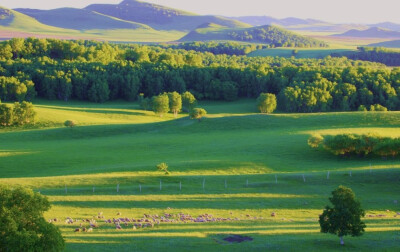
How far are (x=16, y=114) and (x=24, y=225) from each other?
3262 inches

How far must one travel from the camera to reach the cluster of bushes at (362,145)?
6781 cm

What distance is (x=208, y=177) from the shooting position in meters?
55.1

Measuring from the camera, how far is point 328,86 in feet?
463

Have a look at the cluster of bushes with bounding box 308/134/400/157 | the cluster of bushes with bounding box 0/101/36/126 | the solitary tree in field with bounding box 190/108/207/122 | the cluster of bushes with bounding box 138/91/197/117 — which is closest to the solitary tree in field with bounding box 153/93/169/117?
the cluster of bushes with bounding box 138/91/197/117

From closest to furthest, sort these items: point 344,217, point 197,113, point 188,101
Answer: point 344,217, point 197,113, point 188,101

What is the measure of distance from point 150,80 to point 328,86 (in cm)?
5968

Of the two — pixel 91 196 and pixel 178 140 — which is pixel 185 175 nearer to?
pixel 91 196

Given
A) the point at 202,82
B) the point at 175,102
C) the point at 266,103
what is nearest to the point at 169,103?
the point at 175,102

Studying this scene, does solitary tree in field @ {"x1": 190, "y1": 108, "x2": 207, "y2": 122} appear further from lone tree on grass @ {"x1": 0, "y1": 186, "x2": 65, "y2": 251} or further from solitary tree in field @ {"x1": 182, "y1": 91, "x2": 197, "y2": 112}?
lone tree on grass @ {"x1": 0, "y1": 186, "x2": 65, "y2": 251}

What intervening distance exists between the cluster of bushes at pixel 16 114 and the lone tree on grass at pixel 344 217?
277 feet

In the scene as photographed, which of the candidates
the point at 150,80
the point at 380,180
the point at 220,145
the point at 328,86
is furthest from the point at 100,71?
the point at 380,180

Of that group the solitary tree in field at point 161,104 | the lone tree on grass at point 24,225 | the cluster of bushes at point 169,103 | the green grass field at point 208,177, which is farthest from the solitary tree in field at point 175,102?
the lone tree on grass at point 24,225

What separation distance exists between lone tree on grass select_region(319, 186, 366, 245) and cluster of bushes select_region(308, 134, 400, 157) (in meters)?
38.4

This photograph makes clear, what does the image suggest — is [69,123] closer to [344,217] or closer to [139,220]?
[139,220]
